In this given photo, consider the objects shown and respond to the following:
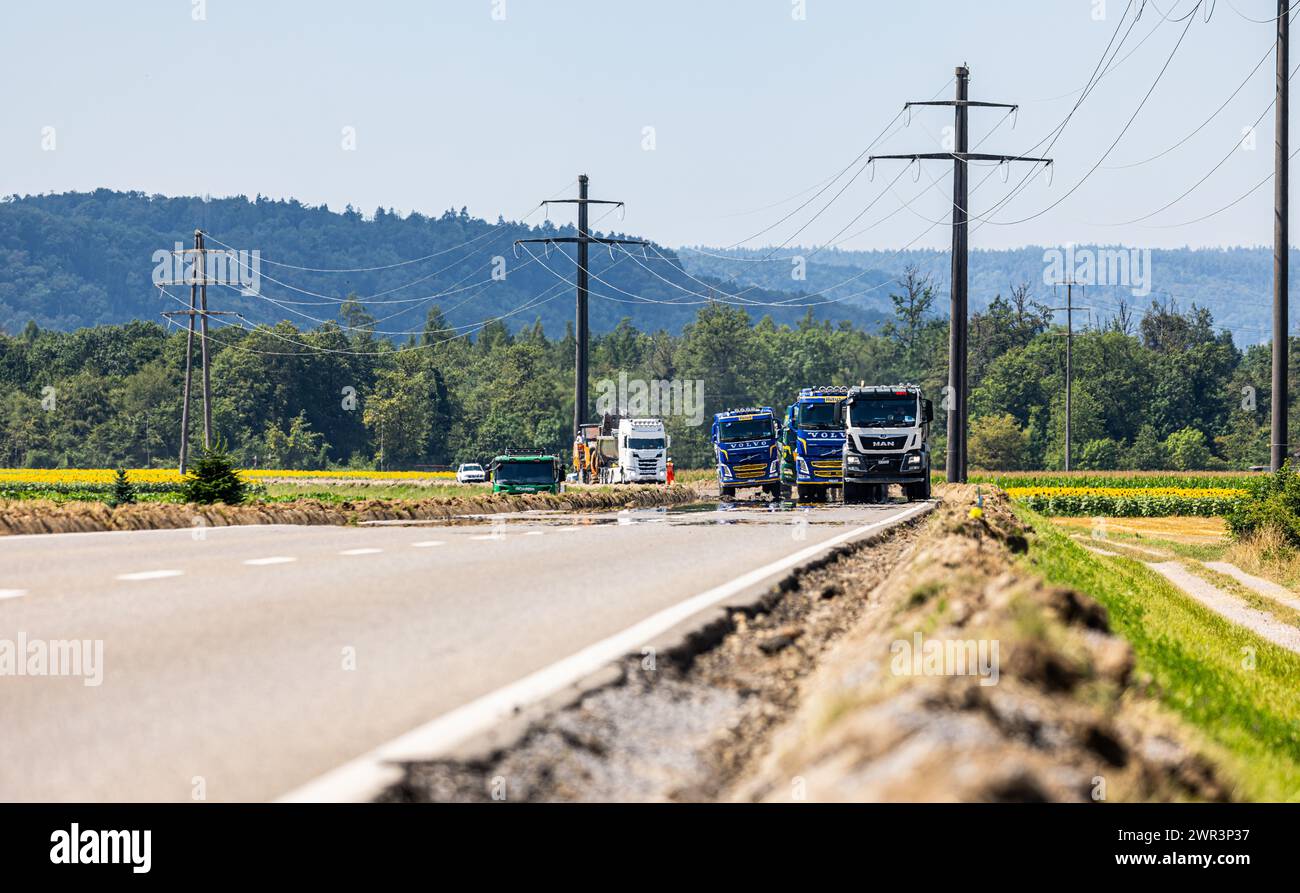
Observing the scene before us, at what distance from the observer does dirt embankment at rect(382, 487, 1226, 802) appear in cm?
582

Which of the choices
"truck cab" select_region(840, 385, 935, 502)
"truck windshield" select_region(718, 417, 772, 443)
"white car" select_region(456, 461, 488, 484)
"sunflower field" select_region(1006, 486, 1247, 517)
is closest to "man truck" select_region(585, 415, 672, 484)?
"truck windshield" select_region(718, 417, 772, 443)

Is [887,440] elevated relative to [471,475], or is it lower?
elevated

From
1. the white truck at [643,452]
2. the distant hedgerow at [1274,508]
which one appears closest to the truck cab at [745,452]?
the white truck at [643,452]

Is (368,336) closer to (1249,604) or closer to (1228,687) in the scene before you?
(1249,604)

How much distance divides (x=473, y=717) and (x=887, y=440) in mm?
36584

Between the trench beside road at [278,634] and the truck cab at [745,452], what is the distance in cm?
2954

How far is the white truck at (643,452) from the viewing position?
199 feet

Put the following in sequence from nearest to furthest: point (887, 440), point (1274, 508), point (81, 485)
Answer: point (1274, 508) < point (887, 440) < point (81, 485)

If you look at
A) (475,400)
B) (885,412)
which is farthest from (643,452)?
(475,400)

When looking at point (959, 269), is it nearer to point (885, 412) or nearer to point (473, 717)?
point (885, 412)

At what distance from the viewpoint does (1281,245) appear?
34.5 m

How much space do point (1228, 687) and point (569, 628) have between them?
25.4ft

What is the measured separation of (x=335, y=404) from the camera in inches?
6639
